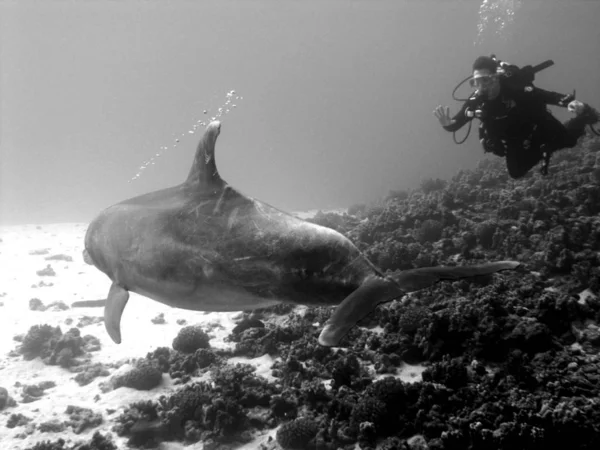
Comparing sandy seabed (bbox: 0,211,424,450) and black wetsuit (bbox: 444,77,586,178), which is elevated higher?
black wetsuit (bbox: 444,77,586,178)

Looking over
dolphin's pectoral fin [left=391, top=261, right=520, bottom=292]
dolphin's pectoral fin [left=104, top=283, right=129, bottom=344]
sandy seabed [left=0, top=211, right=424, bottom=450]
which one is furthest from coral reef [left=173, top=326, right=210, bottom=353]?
dolphin's pectoral fin [left=391, top=261, right=520, bottom=292]

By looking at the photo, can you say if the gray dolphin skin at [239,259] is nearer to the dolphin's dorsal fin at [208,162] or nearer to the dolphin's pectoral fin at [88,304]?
the dolphin's dorsal fin at [208,162]

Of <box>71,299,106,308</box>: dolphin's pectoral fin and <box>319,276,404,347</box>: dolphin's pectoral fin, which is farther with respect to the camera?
<box>71,299,106,308</box>: dolphin's pectoral fin

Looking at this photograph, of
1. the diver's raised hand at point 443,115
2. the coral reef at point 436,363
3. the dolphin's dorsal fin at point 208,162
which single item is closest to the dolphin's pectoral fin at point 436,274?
the dolphin's dorsal fin at point 208,162

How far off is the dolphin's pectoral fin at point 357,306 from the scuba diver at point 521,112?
8.66 meters

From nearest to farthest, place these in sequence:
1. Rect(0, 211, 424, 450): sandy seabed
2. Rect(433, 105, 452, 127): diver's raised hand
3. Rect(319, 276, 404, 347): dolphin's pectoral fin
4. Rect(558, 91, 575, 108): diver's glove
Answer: Rect(319, 276, 404, 347): dolphin's pectoral fin → Rect(0, 211, 424, 450): sandy seabed → Rect(558, 91, 575, 108): diver's glove → Rect(433, 105, 452, 127): diver's raised hand

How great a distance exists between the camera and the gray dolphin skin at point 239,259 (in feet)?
6.74

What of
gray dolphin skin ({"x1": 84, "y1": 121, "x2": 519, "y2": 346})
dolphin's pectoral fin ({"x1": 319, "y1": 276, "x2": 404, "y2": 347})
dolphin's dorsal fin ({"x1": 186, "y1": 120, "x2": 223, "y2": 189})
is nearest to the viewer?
dolphin's pectoral fin ({"x1": 319, "y1": 276, "x2": 404, "y2": 347})

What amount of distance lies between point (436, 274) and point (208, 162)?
1.95 meters

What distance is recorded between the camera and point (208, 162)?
275cm

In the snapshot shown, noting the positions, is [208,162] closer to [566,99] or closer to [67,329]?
[566,99]

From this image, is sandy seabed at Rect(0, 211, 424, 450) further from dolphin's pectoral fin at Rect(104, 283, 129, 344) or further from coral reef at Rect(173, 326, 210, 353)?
dolphin's pectoral fin at Rect(104, 283, 129, 344)

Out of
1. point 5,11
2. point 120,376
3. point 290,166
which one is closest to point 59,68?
point 5,11

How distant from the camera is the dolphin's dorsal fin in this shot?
8.77 ft
